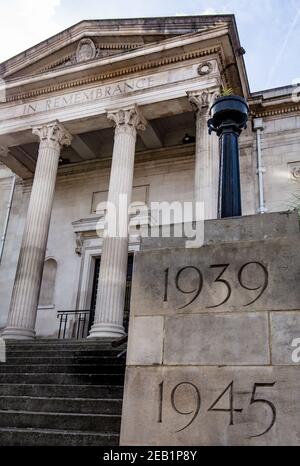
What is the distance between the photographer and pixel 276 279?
3617mm

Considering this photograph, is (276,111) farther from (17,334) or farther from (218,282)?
(218,282)

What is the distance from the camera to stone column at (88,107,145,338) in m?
11.1

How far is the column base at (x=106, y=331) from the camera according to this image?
10820mm

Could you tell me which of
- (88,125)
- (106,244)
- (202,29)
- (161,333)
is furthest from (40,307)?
(161,333)

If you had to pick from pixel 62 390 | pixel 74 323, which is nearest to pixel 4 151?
pixel 74 323

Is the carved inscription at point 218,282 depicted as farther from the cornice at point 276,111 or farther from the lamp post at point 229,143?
the cornice at point 276,111

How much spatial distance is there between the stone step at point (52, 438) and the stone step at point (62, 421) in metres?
0.30

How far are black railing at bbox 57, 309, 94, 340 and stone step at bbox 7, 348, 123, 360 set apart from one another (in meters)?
5.45

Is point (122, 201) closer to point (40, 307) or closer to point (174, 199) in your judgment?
point (174, 199)

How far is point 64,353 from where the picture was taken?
356 inches

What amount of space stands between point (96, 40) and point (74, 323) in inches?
387

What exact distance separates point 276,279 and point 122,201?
9.10 m

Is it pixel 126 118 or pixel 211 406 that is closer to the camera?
pixel 211 406
